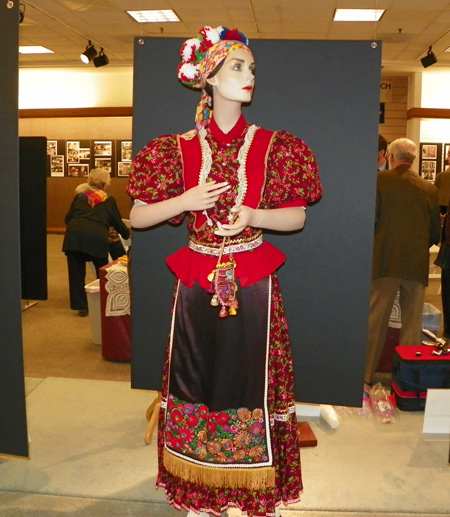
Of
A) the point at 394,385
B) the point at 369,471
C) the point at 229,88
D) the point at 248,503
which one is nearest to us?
the point at 229,88

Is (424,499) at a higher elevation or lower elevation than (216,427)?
lower

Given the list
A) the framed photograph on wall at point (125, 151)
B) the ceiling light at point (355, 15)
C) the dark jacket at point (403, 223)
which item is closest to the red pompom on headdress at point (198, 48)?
the dark jacket at point (403, 223)

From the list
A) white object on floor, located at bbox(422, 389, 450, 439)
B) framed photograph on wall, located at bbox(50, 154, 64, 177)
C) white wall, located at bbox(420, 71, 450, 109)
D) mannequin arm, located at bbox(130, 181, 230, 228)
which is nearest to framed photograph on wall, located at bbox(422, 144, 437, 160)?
white wall, located at bbox(420, 71, 450, 109)

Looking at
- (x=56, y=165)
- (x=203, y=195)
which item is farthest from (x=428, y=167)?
(x=203, y=195)

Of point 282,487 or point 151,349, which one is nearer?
point 282,487

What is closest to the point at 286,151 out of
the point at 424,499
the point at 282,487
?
the point at 282,487

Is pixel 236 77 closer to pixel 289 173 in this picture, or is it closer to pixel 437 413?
pixel 289 173

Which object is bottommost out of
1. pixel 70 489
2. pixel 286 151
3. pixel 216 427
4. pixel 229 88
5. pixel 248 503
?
pixel 70 489

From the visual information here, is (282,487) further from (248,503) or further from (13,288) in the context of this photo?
(13,288)

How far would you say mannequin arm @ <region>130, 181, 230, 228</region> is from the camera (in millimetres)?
1879

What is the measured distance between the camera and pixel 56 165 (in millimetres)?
12195

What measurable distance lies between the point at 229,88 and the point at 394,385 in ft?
7.14

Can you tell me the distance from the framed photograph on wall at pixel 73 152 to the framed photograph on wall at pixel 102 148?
372 millimetres

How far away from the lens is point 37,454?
285 centimetres
